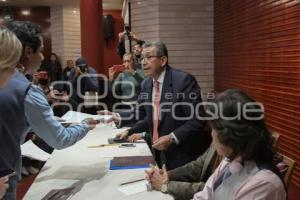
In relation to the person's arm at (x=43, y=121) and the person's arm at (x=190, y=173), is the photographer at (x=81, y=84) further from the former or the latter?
the person's arm at (x=43, y=121)

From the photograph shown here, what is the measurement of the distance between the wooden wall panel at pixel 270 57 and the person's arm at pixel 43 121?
7.47ft

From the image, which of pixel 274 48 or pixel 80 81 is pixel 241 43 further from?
pixel 80 81

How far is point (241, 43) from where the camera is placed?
4.90m

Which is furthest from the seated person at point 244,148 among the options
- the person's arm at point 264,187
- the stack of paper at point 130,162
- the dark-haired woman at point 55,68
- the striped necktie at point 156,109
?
the dark-haired woman at point 55,68

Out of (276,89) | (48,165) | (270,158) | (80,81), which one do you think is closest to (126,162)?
(48,165)

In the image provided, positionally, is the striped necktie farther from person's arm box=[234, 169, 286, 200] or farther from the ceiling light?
the ceiling light

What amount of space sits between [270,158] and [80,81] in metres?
4.80

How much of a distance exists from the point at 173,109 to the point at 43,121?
118cm

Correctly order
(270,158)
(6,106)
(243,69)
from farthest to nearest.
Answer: (243,69) < (6,106) < (270,158)

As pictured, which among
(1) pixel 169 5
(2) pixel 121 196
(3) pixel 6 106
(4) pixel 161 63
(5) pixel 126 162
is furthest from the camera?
(1) pixel 169 5

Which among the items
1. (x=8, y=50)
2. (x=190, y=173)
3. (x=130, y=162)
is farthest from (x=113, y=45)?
(x=8, y=50)

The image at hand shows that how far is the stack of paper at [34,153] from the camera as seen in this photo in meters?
2.51

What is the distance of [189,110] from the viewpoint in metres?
2.79

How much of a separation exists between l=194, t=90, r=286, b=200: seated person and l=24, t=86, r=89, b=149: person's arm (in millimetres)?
813
